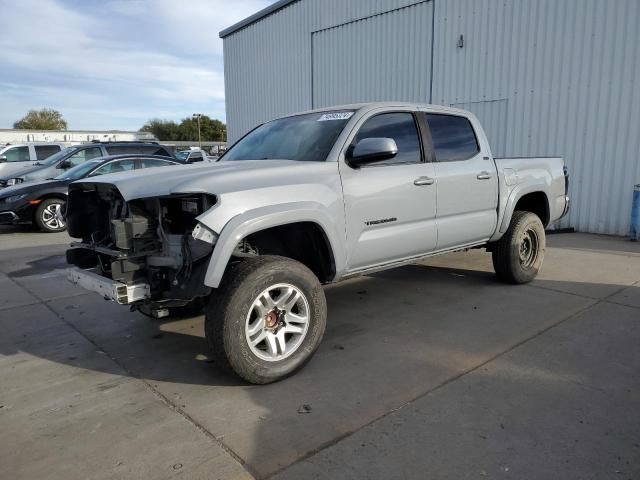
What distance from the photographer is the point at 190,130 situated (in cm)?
8850

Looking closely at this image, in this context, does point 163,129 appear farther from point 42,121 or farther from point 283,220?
point 283,220

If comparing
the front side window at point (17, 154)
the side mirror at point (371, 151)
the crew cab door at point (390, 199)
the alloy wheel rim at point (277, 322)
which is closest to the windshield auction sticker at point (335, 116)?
the crew cab door at point (390, 199)

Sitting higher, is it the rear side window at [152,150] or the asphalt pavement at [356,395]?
the rear side window at [152,150]

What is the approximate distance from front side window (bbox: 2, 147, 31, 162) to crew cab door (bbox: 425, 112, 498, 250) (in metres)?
15.9

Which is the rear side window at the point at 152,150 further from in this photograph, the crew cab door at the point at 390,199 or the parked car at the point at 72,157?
the crew cab door at the point at 390,199

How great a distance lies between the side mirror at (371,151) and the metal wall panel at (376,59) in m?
9.21

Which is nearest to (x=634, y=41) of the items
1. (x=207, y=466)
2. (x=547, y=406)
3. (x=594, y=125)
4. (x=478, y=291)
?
(x=594, y=125)

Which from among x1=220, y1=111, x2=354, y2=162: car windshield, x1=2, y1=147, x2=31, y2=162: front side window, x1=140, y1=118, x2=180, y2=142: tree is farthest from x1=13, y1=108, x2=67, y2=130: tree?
x1=220, y1=111, x2=354, y2=162: car windshield

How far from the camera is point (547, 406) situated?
2957 mm

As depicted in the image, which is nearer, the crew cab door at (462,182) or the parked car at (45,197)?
the crew cab door at (462,182)

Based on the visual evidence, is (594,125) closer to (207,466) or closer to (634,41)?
(634,41)

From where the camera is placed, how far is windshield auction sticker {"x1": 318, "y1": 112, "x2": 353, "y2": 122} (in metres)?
4.09

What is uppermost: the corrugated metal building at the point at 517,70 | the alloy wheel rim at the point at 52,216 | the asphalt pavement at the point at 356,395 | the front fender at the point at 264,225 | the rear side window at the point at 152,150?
the corrugated metal building at the point at 517,70

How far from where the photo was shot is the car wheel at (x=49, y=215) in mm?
10042
